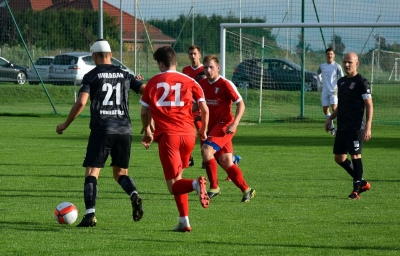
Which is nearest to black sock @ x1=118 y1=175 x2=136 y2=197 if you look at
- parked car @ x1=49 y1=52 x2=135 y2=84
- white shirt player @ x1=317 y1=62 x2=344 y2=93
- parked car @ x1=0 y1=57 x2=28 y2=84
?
white shirt player @ x1=317 y1=62 x2=344 y2=93

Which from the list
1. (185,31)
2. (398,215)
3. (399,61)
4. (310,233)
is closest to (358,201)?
(398,215)

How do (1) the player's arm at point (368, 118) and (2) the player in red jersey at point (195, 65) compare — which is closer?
(1) the player's arm at point (368, 118)

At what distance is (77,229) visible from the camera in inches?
323

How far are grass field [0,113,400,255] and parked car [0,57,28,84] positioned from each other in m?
13.6

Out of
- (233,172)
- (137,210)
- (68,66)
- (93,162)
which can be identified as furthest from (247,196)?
(68,66)

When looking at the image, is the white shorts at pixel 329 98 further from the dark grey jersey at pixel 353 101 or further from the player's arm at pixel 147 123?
the player's arm at pixel 147 123

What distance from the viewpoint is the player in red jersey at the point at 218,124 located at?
34.1 ft

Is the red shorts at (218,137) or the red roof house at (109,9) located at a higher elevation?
the red roof house at (109,9)

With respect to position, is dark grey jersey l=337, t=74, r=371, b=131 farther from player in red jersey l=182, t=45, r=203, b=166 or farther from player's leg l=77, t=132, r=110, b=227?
player's leg l=77, t=132, r=110, b=227

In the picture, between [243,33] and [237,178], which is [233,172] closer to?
[237,178]

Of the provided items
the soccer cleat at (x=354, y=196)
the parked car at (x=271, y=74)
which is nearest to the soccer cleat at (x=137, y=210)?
the soccer cleat at (x=354, y=196)

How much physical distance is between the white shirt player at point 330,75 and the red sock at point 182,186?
13.5 meters

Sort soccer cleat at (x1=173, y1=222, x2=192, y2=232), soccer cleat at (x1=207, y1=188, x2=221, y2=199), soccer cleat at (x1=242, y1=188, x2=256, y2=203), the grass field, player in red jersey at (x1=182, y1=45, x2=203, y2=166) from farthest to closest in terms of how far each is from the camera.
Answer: player in red jersey at (x1=182, y1=45, x2=203, y2=166) < soccer cleat at (x1=207, y1=188, x2=221, y2=199) < soccer cleat at (x1=242, y1=188, x2=256, y2=203) < soccer cleat at (x1=173, y1=222, x2=192, y2=232) < the grass field

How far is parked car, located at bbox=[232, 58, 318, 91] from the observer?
80.6ft
